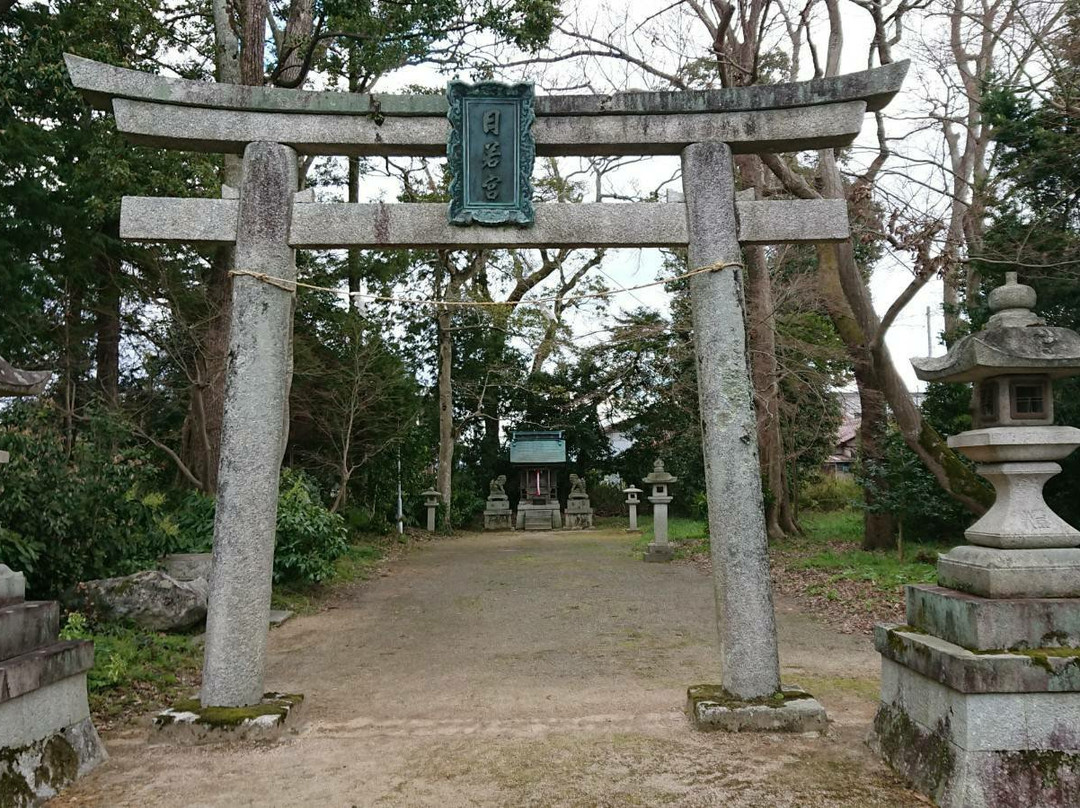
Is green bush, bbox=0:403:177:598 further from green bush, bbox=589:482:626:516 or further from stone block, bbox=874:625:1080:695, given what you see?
green bush, bbox=589:482:626:516

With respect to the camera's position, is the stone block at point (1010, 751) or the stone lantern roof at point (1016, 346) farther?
the stone lantern roof at point (1016, 346)

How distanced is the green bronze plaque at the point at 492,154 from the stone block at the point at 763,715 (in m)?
3.37

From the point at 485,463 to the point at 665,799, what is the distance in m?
21.1

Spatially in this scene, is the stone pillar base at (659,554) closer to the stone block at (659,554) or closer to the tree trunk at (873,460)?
the stone block at (659,554)

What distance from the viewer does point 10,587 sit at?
391 centimetres

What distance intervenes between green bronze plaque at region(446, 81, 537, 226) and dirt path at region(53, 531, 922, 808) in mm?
3370

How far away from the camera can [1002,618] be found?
346cm

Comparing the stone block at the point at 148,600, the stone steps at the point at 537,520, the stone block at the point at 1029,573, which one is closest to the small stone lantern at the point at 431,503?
the stone steps at the point at 537,520

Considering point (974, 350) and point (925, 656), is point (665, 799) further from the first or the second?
point (974, 350)

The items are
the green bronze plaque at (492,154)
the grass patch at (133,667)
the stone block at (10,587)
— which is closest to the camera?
the stone block at (10,587)

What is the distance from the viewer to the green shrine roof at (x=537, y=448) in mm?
22359

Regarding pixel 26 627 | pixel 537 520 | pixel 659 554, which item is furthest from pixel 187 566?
pixel 537 520

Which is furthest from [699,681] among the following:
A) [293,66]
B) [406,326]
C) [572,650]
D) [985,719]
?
[406,326]

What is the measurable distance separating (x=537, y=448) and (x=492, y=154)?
1791 cm
